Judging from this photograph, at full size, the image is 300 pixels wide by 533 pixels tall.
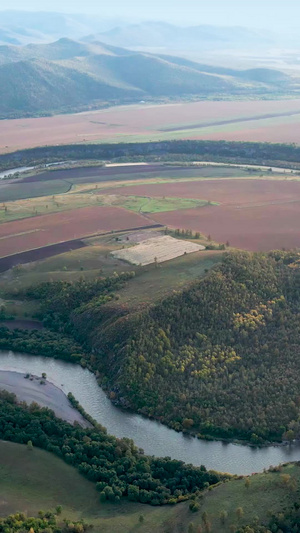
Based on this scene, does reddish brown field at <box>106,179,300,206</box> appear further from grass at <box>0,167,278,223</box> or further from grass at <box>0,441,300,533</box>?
grass at <box>0,441,300,533</box>

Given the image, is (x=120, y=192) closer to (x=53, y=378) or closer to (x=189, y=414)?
(x=53, y=378)

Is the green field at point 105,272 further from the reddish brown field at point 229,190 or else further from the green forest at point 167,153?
the green forest at point 167,153

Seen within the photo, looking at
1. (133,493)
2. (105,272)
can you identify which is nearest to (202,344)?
(105,272)

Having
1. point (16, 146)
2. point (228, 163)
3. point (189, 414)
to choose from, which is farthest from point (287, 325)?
point (16, 146)

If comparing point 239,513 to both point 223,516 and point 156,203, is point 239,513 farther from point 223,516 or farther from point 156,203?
point 156,203

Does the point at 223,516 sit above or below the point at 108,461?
above

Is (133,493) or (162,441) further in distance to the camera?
(162,441)

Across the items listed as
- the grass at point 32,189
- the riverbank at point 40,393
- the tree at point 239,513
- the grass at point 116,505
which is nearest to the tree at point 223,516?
the grass at point 116,505
